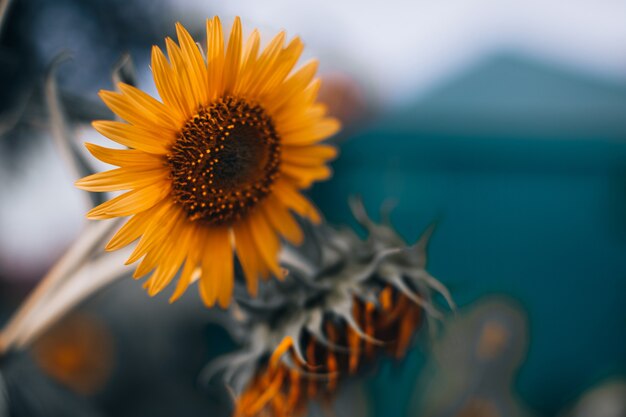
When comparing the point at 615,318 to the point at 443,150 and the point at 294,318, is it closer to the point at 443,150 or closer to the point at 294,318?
the point at 443,150

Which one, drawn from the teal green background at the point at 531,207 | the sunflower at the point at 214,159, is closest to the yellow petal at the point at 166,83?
the sunflower at the point at 214,159

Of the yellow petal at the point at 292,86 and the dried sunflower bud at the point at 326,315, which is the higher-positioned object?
the yellow petal at the point at 292,86

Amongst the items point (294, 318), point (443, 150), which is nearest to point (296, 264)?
point (294, 318)

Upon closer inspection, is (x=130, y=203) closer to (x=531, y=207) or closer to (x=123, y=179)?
(x=123, y=179)

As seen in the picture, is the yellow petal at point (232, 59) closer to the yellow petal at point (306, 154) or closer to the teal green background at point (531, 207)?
the yellow petal at point (306, 154)

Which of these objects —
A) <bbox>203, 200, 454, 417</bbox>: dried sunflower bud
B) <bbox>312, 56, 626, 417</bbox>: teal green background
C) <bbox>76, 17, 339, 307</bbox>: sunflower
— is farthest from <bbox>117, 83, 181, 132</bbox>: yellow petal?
<bbox>312, 56, 626, 417</bbox>: teal green background

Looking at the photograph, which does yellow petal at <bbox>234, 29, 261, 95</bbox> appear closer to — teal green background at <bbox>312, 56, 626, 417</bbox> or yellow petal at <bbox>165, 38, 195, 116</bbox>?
yellow petal at <bbox>165, 38, 195, 116</bbox>
